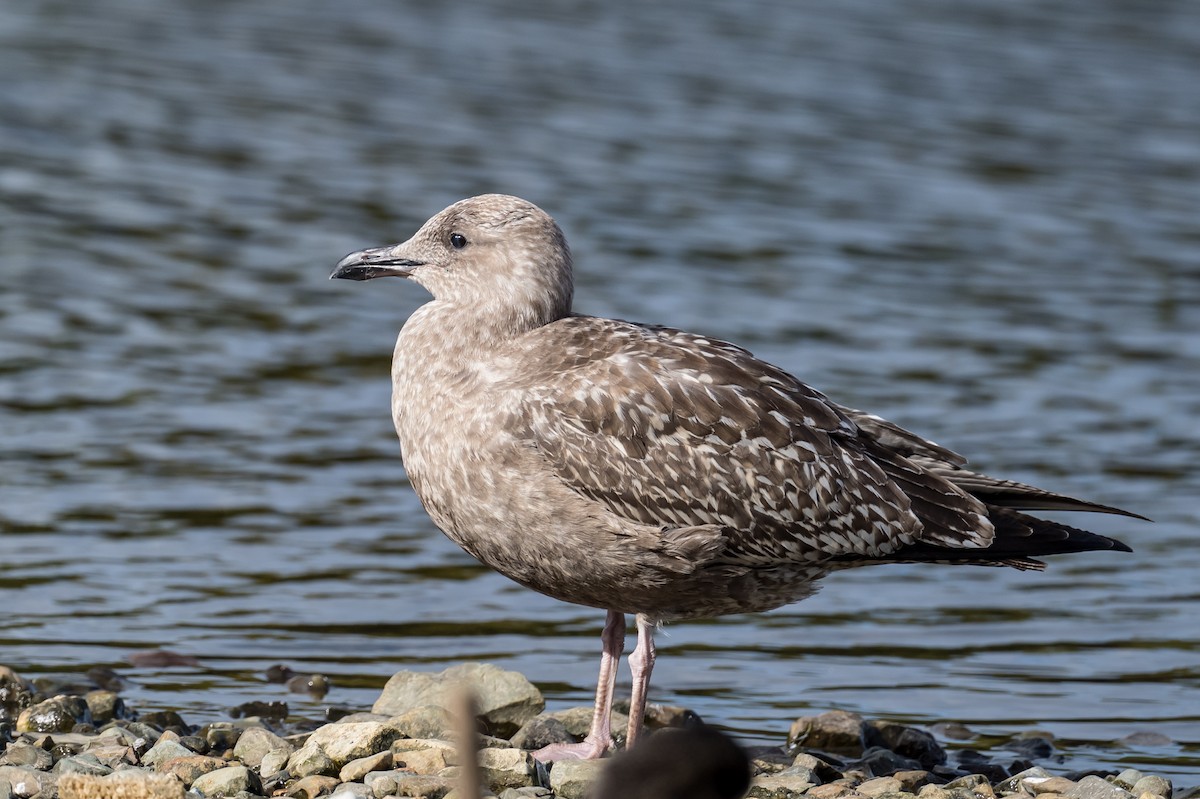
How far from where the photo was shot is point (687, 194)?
20344 mm

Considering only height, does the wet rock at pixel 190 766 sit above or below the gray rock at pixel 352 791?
below

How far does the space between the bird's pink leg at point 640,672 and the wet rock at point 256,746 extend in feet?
4.50

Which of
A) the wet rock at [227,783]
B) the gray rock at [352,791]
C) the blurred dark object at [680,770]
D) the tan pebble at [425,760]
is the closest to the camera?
the blurred dark object at [680,770]

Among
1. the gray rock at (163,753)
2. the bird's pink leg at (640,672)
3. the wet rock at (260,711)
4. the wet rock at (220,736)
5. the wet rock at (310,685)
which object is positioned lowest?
the wet rock at (310,685)

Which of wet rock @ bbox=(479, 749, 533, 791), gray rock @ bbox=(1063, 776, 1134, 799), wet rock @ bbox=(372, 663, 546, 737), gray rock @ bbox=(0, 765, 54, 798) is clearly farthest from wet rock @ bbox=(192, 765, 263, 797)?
gray rock @ bbox=(1063, 776, 1134, 799)

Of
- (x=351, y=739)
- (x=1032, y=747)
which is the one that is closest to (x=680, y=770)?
(x=351, y=739)

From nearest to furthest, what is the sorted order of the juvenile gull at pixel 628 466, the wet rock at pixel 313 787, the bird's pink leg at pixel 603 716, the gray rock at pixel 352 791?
the gray rock at pixel 352 791, the wet rock at pixel 313 787, the juvenile gull at pixel 628 466, the bird's pink leg at pixel 603 716

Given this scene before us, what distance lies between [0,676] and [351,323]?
7.55 metres

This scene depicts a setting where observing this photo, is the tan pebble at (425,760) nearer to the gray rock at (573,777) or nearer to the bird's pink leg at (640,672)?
the gray rock at (573,777)

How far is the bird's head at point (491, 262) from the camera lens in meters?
8.11

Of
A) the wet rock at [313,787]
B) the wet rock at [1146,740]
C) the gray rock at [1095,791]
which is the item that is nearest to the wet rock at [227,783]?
the wet rock at [313,787]

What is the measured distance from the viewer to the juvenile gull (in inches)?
299

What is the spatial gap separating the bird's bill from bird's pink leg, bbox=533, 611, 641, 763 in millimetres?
1740

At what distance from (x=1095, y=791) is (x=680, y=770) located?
11.0 feet
